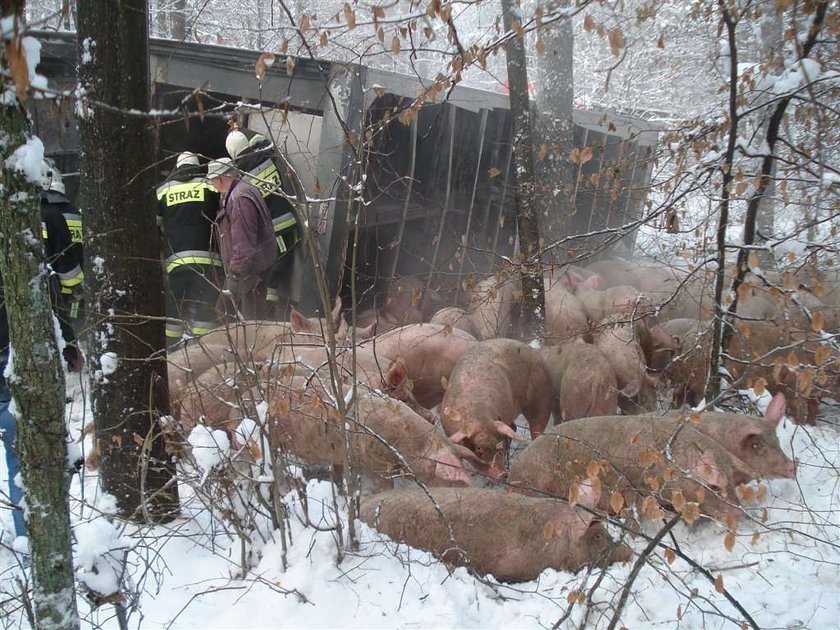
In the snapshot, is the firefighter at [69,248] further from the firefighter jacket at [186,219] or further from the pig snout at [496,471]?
the pig snout at [496,471]

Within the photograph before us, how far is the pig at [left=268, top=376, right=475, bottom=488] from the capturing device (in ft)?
16.0

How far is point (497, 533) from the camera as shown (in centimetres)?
439

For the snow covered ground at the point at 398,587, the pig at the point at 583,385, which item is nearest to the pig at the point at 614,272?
the pig at the point at 583,385

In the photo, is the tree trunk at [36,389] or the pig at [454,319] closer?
the tree trunk at [36,389]

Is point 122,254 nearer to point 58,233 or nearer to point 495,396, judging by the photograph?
point 58,233

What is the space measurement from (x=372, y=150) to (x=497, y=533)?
391 centimetres

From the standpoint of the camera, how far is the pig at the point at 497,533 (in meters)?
4.34

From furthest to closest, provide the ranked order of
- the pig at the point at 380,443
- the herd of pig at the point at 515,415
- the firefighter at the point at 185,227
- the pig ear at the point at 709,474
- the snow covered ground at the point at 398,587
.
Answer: the firefighter at the point at 185,227
the pig at the point at 380,443
the pig ear at the point at 709,474
the herd of pig at the point at 515,415
the snow covered ground at the point at 398,587

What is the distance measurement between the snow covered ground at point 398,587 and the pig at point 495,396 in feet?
4.00

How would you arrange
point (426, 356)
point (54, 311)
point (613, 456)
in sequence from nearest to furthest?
point (54, 311) → point (613, 456) → point (426, 356)

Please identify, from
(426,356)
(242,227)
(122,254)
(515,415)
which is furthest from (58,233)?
(515,415)

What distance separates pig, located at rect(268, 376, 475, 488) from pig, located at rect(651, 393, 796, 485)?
1530 millimetres

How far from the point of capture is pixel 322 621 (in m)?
3.68

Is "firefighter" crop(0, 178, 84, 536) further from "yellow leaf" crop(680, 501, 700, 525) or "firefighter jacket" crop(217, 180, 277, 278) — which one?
"yellow leaf" crop(680, 501, 700, 525)
